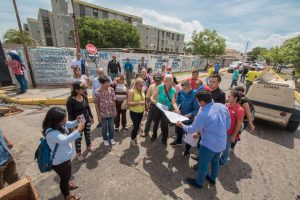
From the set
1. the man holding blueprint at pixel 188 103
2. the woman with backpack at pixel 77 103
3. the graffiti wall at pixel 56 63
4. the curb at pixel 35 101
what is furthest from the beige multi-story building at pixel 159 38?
the woman with backpack at pixel 77 103

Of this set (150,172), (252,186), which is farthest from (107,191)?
(252,186)

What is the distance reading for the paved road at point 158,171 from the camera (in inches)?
109

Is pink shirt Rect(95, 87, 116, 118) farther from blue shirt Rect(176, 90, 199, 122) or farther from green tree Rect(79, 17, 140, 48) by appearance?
green tree Rect(79, 17, 140, 48)

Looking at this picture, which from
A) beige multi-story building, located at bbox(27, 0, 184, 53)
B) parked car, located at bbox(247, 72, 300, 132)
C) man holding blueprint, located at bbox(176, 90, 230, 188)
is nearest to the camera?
man holding blueprint, located at bbox(176, 90, 230, 188)

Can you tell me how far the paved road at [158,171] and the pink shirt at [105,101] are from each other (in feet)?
3.23

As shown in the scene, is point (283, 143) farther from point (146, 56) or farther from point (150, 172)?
point (146, 56)

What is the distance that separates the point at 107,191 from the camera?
272 cm

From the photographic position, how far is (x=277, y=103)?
5.28m

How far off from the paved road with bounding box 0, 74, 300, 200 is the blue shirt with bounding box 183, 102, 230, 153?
1.05 meters

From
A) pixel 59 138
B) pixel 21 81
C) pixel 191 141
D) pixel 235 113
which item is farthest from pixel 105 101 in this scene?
pixel 21 81

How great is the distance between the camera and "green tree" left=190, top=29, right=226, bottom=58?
96.9 feet

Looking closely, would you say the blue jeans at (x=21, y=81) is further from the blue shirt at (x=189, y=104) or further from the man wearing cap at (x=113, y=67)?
the blue shirt at (x=189, y=104)

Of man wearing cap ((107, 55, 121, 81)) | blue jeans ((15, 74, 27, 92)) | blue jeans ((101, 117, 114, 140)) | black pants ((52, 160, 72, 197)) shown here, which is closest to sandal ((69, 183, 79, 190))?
black pants ((52, 160, 72, 197))

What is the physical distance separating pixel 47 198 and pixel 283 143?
632 cm
